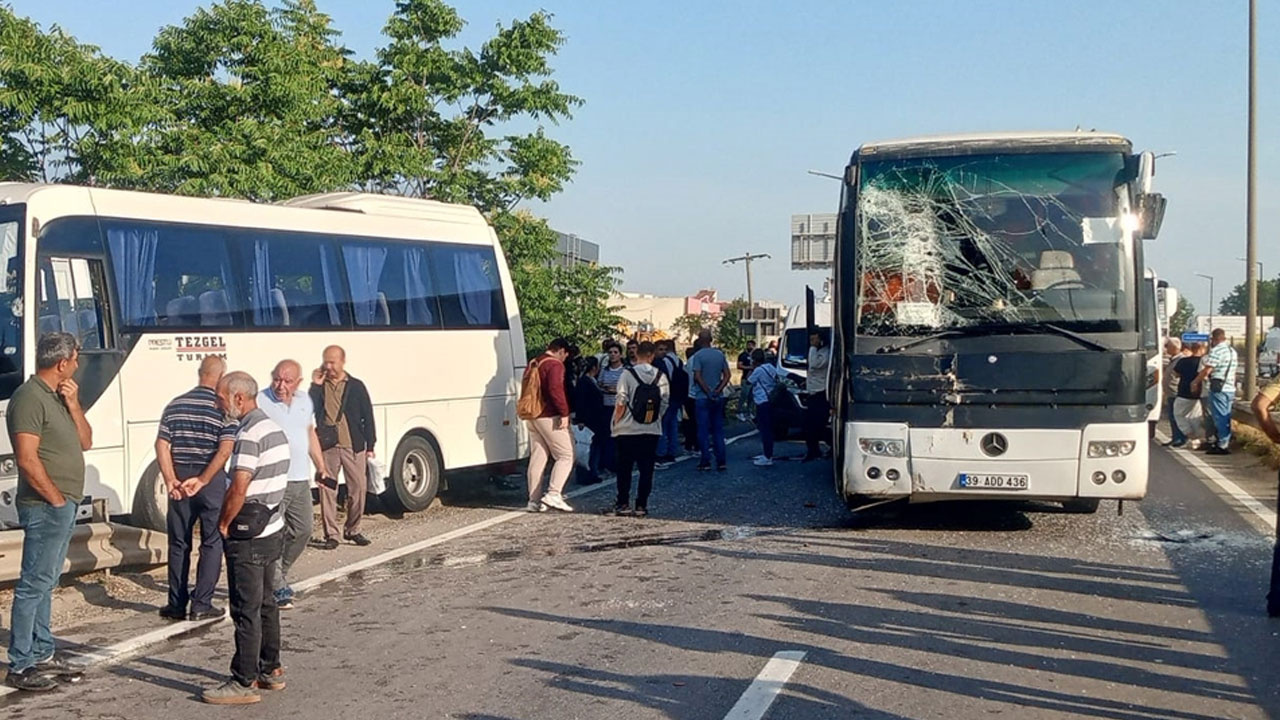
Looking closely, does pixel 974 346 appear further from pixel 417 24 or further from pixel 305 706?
pixel 417 24

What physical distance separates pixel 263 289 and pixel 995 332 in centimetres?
688

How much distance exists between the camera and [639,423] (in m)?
13.4

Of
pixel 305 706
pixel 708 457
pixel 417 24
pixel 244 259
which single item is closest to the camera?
pixel 305 706

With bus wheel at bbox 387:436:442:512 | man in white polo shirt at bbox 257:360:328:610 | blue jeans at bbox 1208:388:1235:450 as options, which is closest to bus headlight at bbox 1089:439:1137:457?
man in white polo shirt at bbox 257:360:328:610

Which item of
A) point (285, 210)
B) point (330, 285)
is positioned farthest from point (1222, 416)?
point (285, 210)

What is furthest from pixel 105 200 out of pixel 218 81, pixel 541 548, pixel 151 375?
pixel 218 81

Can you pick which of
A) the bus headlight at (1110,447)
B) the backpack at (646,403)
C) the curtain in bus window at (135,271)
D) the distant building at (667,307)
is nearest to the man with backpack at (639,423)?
the backpack at (646,403)

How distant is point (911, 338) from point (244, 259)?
249 inches

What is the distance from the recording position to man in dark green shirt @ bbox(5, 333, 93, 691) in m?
7.06

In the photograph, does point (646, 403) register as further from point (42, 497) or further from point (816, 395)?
point (42, 497)

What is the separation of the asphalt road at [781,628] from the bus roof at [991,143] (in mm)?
3336

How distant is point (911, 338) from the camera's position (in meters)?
11.3

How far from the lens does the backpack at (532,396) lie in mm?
14047

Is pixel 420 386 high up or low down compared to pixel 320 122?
down
